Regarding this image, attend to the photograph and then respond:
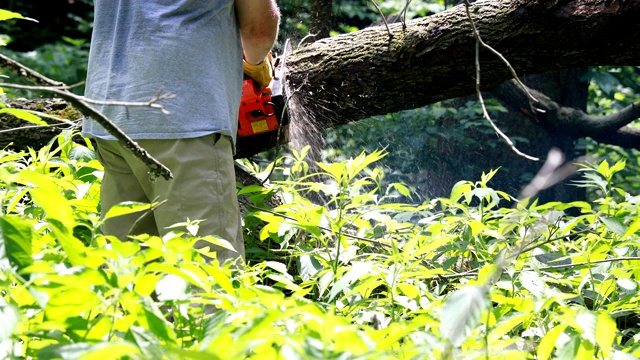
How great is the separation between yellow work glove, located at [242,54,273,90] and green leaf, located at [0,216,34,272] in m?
1.66

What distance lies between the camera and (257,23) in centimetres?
253

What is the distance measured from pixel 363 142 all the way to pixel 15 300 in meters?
3.99

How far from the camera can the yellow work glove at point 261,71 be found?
9.22ft

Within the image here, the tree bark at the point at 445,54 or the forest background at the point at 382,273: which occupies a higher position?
the tree bark at the point at 445,54

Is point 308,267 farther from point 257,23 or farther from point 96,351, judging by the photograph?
point 96,351

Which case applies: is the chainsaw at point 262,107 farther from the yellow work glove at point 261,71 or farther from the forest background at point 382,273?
the forest background at point 382,273

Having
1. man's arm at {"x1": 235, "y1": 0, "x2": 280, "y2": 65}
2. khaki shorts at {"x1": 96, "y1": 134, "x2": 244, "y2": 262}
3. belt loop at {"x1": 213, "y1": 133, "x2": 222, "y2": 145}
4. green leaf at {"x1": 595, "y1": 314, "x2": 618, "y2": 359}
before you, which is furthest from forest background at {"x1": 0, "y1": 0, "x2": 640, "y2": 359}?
man's arm at {"x1": 235, "y1": 0, "x2": 280, "y2": 65}

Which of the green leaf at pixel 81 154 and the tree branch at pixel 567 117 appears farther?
the tree branch at pixel 567 117

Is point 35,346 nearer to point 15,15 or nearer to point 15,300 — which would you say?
point 15,300

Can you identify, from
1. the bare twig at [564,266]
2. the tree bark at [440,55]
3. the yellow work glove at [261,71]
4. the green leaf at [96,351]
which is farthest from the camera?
the tree bark at [440,55]

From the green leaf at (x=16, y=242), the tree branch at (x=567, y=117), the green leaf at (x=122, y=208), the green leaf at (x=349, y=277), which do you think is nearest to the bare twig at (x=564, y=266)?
the green leaf at (x=349, y=277)

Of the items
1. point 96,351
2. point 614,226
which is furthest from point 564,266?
point 96,351

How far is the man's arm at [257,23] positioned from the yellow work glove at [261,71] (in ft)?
0.45

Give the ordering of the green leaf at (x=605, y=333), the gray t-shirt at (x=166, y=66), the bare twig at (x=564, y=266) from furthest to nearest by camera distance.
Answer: the gray t-shirt at (x=166, y=66), the bare twig at (x=564, y=266), the green leaf at (x=605, y=333)
